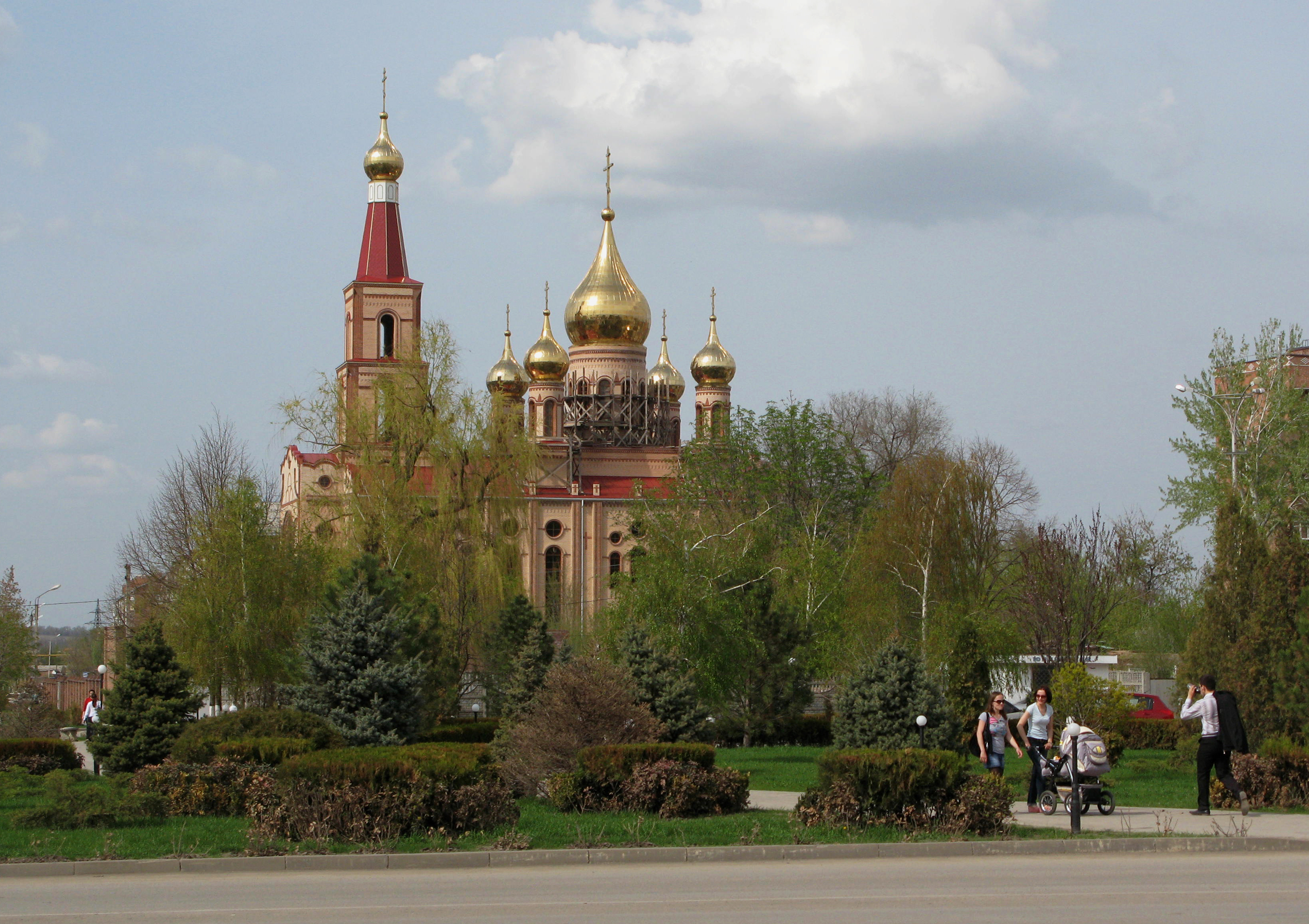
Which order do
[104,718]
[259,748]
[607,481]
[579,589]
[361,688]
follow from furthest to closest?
1. [607,481]
2. [579,589]
3. [104,718]
4. [361,688]
5. [259,748]

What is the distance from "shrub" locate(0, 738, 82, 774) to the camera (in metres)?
23.7

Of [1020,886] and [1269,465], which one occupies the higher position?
[1269,465]

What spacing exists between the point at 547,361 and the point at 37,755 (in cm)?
4752

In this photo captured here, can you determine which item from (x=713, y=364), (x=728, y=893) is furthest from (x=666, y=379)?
(x=728, y=893)

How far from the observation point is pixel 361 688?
19609mm

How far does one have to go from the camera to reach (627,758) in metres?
16.0

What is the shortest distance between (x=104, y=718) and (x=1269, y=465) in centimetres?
2962

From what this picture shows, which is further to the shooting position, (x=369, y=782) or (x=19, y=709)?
(x=19, y=709)

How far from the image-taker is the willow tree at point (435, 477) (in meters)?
30.4

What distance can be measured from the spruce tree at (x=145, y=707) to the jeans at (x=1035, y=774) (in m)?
12.0

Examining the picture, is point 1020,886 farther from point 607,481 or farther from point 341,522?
point 607,481

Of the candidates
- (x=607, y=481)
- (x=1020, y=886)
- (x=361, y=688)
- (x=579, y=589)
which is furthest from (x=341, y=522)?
(x=607, y=481)

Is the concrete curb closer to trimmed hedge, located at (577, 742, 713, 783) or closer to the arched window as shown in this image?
trimmed hedge, located at (577, 742, 713, 783)

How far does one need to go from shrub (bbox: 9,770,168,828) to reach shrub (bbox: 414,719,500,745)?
8.12 metres
